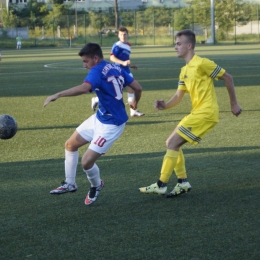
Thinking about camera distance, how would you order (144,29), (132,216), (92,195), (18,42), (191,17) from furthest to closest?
1. (191,17)
2. (144,29)
3. (18,42)
4. (92,195)
5. (132,216)

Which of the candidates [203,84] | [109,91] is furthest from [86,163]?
[203,84]

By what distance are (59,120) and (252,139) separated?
463 cm

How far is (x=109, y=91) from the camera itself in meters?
6.73

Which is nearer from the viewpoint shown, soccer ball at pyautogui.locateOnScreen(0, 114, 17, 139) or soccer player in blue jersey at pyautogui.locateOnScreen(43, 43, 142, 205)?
soccer player in blue jersey at pyautogui.locateOnScreen(43, 43, 142, 205)

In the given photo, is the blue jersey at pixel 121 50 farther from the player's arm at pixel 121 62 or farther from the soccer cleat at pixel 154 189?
the soccer cleat at pixel 154 189

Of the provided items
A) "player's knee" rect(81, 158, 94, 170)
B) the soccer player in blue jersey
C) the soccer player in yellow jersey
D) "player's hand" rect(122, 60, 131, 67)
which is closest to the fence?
"player's hand" rect(122, 60, 131, 67)

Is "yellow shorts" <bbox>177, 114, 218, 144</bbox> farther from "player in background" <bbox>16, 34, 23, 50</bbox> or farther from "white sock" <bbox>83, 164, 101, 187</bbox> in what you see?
"player in background" <bbox>16, 34, 23, 50</bbox>

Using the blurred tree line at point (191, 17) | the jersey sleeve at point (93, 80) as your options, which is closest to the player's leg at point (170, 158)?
the jersey sleeve at point (93, 80)

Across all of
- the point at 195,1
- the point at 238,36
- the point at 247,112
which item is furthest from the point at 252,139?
the point at 195,1

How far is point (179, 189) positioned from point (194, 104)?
0.93 metres

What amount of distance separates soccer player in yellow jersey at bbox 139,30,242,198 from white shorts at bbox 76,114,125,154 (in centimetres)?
62

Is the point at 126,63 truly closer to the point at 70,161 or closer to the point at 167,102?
the point at 167,102

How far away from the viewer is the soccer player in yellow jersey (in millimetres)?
6953

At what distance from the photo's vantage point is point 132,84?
278 inches
